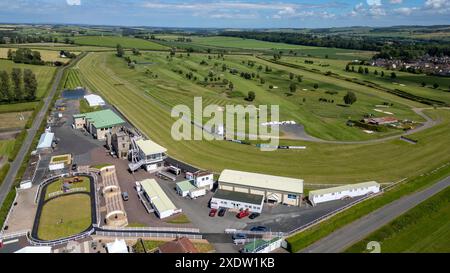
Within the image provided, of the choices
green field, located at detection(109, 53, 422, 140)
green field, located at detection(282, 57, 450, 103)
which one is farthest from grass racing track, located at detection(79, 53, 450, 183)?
green field, located at detection(282, 57, 450, 103)

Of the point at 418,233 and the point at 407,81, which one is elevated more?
the point at 407,81

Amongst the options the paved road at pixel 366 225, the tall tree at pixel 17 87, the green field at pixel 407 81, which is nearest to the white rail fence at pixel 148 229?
the paved road at pixel 366 225

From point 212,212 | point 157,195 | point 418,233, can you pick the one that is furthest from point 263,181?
point 418,233

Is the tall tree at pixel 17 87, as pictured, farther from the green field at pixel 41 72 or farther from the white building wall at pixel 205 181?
the white building wall at pixel 205 181

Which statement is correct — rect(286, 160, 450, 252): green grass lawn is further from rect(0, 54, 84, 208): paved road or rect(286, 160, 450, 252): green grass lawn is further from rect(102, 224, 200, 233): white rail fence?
rect(0, 54, 84, 208): paved road

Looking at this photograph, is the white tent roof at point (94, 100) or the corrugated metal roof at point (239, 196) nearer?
the corrugated metal roof at point (239, 196)

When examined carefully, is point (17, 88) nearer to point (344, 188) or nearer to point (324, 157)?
point (324, 157)
